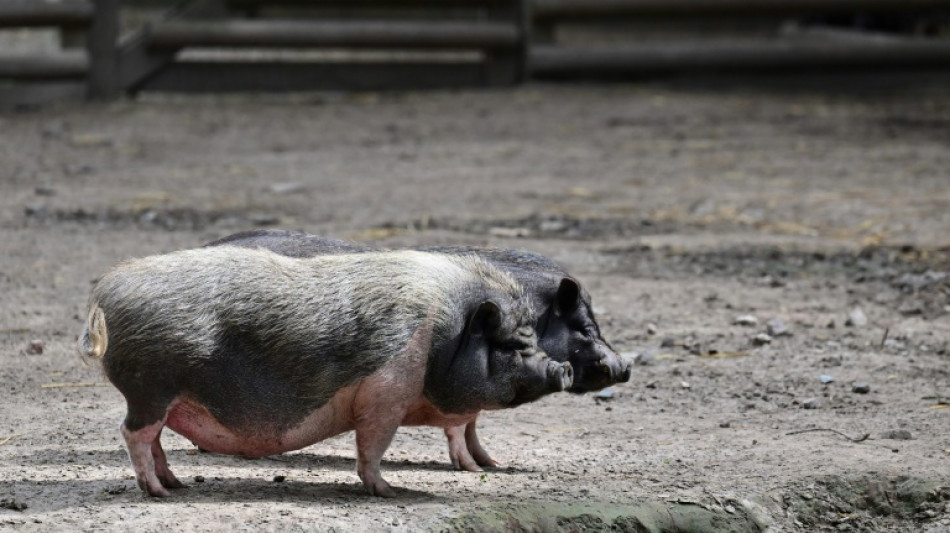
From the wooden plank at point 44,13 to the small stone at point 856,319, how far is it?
7.79 m

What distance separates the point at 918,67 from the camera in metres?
13.8

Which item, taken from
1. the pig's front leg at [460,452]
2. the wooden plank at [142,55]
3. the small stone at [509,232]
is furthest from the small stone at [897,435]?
the wooden plank at [142,55]

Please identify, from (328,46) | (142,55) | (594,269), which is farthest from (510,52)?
(594,269)

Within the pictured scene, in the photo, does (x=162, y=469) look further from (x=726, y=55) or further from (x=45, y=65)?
(x=726, y=55)

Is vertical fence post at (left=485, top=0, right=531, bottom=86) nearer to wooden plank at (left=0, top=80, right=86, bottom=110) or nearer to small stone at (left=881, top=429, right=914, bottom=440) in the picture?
wooden plank at (left=0, top=80, right=86, bottom=110)

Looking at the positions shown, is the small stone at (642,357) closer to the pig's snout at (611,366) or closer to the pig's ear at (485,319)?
the pig's snout at (611,366)

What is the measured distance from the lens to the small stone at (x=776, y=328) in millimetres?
6160

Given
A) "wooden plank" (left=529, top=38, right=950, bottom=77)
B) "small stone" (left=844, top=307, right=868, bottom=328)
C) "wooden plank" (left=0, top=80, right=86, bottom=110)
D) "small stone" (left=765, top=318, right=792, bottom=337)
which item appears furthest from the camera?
"wooden plank" (left=529, top=38, right=950, bottom=77)

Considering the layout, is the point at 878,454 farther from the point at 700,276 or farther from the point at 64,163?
the point at 64,163

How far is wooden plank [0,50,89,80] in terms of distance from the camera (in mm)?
11977

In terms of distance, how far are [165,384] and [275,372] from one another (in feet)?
0.94

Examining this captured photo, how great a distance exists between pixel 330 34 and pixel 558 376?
908 centimetres

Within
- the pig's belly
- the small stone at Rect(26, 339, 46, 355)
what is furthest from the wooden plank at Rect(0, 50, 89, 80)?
the pig's belly

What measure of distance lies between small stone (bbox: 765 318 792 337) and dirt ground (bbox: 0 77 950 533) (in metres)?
0.03
